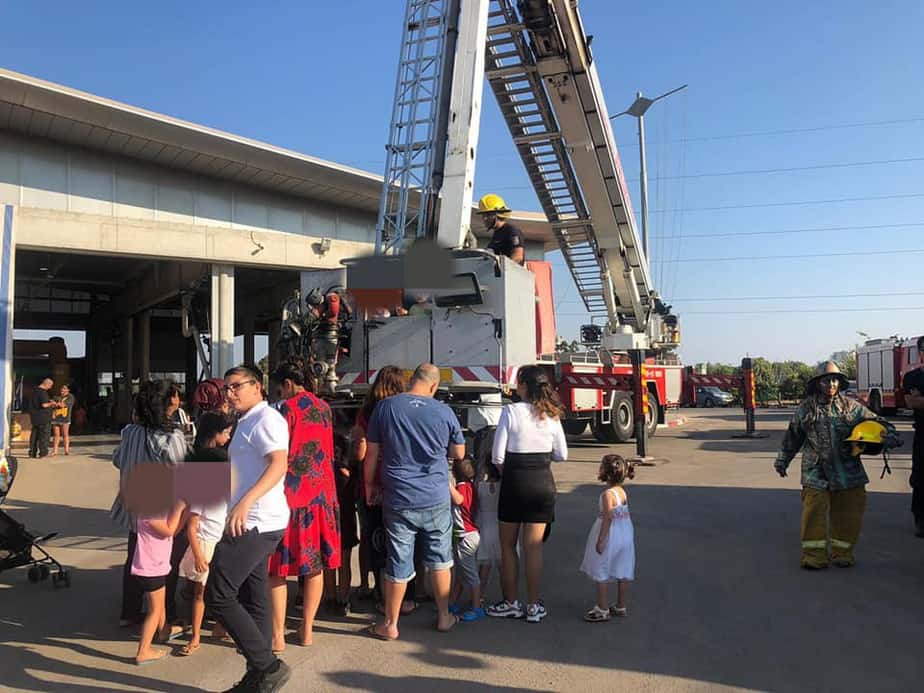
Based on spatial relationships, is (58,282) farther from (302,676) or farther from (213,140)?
(302,676)

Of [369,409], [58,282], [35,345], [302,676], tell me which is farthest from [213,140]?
[302,676]

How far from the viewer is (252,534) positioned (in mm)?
3645

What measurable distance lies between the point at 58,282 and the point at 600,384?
2336 centimetres

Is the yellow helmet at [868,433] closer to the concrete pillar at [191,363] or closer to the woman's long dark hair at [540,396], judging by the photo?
the woman's long dark hair at [540,396]

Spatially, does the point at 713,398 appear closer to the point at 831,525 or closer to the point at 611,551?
the point at 831,525

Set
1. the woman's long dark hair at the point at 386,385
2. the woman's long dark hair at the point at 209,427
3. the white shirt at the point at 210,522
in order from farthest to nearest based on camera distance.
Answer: the woman's long dark hair at the point at 386,385
the woman's long dark hair at the point at 209,427
the white shirt at the point at 210,522

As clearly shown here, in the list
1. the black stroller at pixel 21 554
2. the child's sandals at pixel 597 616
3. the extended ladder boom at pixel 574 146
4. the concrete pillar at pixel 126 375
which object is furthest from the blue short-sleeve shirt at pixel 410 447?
the concrete pillar at pixel 126 375

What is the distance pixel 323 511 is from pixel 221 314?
14.5 meters

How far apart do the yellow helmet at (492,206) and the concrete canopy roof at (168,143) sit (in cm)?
606

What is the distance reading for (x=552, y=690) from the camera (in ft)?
11.9

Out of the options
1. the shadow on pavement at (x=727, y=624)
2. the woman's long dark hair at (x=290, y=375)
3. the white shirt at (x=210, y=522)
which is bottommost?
the shadow on pavement at (x=727, y=624)

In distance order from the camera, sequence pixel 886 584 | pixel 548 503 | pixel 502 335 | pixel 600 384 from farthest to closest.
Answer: pixel 600 384
pixel 502 335
pixel 886 584
pixel 548 503

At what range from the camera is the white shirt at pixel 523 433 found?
4648mm

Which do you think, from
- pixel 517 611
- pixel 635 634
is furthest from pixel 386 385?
pixel 635 634
